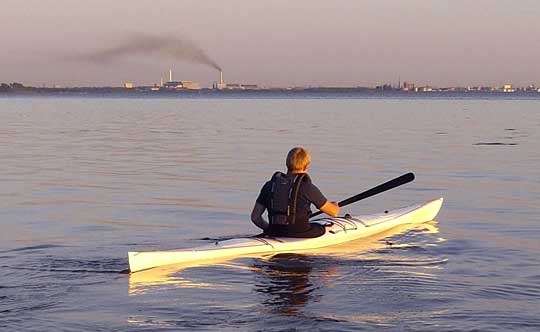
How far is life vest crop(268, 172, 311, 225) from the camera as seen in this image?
12133 millimetres

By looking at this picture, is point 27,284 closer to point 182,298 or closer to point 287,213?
point 182,298

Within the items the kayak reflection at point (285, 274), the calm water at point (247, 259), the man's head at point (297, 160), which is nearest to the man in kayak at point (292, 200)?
the man's head at point (297, 160)

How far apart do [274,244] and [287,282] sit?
1.49 metres

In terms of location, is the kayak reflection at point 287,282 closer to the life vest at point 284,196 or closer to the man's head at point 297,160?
the life vest at point 284,196

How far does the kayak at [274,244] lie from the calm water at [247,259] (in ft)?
0.60

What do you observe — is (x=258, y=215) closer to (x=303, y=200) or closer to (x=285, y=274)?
(x=303, y=200)

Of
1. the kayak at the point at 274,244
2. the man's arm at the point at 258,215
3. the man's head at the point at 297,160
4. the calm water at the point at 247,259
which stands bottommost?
the calm water at the point at 247,259

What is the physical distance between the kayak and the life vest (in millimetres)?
323

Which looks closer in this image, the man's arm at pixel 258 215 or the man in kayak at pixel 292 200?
the man in kayak at pixel 292 200

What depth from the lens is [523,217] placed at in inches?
652

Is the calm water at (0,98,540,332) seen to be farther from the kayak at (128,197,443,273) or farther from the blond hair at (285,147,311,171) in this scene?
the blond hair at (285,147,311,171)

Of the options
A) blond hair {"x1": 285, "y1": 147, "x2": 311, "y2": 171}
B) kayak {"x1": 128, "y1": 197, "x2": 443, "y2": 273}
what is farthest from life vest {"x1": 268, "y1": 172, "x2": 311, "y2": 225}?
kayak {"x1": 128, "y1": 197, "x2": 443, "y2": 273}

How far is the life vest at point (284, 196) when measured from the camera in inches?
478

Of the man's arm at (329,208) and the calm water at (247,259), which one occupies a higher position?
the man's arm at (329,208)
